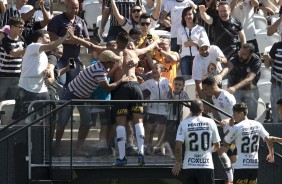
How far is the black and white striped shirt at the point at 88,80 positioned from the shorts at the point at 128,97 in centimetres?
33

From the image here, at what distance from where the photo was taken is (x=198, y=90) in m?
21.0

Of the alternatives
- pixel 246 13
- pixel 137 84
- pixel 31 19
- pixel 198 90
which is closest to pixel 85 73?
pixel 137 84

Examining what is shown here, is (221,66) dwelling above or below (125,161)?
above

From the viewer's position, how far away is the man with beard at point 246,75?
A: 21.3m

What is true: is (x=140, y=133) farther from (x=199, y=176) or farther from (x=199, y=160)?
(x=199, y=176)

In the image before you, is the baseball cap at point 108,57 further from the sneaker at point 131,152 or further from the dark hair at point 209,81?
the dark hair at point 209,81

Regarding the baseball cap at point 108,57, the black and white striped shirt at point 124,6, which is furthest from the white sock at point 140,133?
the black and white striped shirt at point 124,6

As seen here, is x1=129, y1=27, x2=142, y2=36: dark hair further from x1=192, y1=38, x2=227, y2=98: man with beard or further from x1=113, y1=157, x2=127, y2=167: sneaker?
x1=113, y1=157, x2=127, y2=167: sneaker

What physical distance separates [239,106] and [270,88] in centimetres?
374

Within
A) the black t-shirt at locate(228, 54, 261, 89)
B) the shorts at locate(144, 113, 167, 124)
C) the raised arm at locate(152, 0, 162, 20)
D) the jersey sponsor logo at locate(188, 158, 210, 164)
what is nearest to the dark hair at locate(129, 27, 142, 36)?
the black t-shirt at locate(228, 54, 261, 89)

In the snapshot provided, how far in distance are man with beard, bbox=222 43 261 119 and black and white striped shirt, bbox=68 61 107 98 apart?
8.13 feet

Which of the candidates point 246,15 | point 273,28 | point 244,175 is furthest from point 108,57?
point 246,15

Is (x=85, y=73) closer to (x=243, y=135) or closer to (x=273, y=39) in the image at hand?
(x=243, y=135)

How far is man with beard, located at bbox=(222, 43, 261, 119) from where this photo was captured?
2128cm
